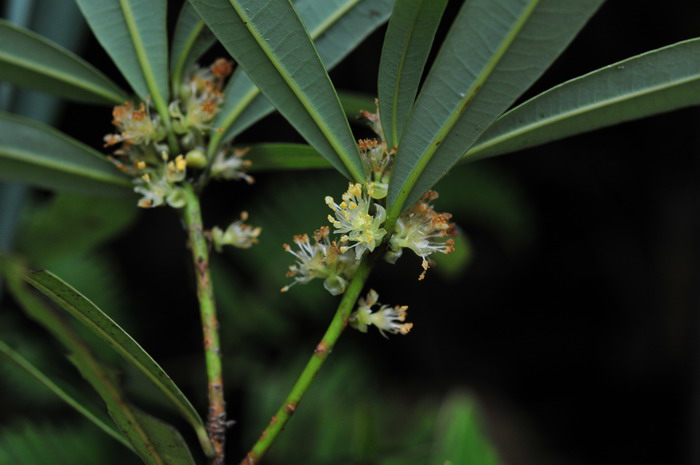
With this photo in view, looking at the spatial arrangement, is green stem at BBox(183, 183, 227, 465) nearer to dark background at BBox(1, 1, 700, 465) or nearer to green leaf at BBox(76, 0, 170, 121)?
green leaf at BBox(76, 0, 170, 121)

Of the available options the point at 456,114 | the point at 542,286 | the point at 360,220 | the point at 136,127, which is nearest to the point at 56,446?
the point at 136,127

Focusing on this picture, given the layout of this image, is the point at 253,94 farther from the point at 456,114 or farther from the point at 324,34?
the point at 456,114

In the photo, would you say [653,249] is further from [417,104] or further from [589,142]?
[417,104]

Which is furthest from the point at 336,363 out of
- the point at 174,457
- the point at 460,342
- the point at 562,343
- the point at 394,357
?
the point at 174,457

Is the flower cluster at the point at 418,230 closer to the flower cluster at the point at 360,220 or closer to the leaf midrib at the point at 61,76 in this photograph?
the flower cluster at the point at 360,220

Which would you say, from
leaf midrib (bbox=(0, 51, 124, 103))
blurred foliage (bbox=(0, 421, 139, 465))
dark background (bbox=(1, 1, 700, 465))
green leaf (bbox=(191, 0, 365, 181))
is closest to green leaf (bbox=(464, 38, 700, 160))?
green leaf (bbox=(191, 0, 365, 181))

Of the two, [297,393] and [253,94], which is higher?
[253,94]

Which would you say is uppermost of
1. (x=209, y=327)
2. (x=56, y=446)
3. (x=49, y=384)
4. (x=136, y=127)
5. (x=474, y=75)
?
(x=474, y=75)
